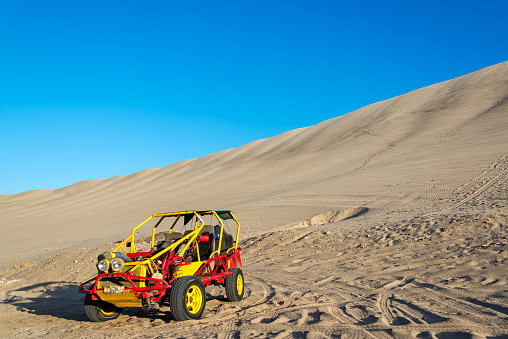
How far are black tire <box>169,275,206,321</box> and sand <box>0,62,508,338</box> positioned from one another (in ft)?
0.43

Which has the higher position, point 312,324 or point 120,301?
point 120,301

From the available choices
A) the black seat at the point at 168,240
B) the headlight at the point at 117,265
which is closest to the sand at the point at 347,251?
the headlight at the point at 117,265

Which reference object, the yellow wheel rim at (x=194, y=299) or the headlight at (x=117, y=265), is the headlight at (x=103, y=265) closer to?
the headlight at (x=117, y=265)

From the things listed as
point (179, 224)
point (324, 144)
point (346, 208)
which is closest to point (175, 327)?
point (346, 208)

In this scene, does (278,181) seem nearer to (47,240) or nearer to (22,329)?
(47,240)

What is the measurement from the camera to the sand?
17.9ft

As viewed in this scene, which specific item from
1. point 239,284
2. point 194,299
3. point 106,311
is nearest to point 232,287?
point 239,284

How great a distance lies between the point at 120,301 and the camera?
5770 mm

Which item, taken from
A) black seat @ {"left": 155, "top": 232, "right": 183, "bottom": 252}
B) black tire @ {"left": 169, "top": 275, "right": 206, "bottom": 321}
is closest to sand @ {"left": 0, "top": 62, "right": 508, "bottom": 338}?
black tire @ {"left": 169, "top": 275, "right": 206, "bottom": 321}

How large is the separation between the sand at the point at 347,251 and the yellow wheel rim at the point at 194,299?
0.62 feet

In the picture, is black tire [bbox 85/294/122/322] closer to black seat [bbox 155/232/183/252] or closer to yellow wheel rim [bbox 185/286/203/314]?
black seat [bbox 155/232/183/252]

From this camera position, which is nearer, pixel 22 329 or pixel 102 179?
pixel 22 329

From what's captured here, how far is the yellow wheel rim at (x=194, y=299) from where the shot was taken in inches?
232

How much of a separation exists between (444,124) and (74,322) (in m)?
35.8
